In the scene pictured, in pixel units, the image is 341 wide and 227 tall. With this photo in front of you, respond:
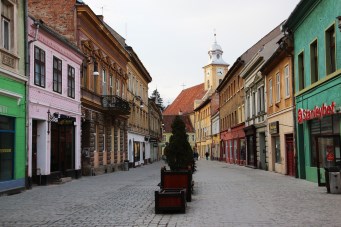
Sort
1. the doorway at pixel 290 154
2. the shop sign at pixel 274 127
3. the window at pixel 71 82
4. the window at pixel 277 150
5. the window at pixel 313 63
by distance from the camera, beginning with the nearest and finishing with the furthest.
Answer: the window at pixel 313 63
the window at pixel 71 82
the doorway at pixel 290 154
the shop sign at pixel 274 127
the window at pixel 277 150

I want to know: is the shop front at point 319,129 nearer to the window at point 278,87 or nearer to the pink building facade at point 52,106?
the window at point 278,87

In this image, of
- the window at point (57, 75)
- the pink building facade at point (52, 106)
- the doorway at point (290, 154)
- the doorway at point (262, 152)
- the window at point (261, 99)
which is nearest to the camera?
the pink building facade at point (52, 106)

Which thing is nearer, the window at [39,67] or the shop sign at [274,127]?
the window at [39,67]

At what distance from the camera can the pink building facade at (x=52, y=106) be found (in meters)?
19.4

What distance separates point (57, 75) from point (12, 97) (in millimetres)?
5919

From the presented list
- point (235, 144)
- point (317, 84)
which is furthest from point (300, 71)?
point (235, 144)

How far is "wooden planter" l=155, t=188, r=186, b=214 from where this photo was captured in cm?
1095

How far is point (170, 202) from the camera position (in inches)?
433

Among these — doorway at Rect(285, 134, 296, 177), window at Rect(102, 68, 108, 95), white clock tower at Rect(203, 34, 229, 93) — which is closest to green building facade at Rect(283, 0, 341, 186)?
doorway at Rect(285, 134, 296, 177)

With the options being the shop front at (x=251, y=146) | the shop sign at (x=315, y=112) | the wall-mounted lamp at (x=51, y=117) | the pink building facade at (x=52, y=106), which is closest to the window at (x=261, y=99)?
the shop front at (x=251, y=146)

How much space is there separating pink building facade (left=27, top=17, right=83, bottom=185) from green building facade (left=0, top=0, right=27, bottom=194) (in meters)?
0.91

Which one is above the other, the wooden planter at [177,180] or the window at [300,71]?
the window at [300,71]

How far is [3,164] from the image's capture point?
1614 centimetres

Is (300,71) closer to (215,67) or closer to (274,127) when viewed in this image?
(274,127)
